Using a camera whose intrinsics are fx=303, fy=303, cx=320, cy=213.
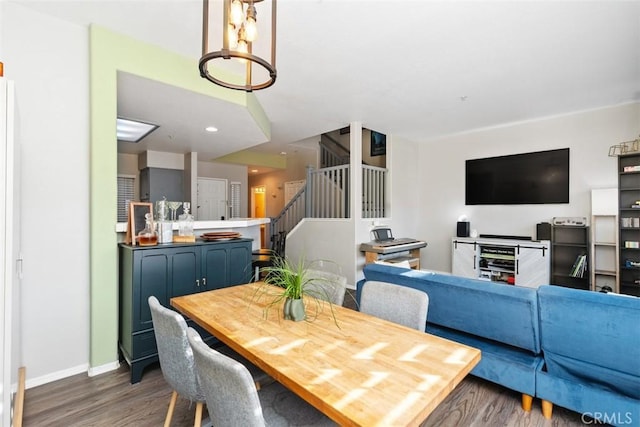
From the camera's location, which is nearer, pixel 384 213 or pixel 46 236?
pixel 46 236

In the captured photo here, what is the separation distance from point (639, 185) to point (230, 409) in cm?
539

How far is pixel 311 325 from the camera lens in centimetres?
154

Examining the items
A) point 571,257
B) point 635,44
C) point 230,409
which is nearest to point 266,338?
point 230,409

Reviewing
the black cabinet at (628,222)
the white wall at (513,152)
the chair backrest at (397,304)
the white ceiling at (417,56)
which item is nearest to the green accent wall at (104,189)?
the white ceiling at (417,56)

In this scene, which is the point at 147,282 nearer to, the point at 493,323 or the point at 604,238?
the point at 493,323

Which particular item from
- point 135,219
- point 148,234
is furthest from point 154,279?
point 135,219

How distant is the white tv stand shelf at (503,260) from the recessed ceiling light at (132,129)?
5.24 m

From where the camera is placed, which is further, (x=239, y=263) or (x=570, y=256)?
(x=570, y=256)

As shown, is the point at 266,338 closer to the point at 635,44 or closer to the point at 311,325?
the point at 311,325

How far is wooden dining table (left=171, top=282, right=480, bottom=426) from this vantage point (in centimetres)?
92

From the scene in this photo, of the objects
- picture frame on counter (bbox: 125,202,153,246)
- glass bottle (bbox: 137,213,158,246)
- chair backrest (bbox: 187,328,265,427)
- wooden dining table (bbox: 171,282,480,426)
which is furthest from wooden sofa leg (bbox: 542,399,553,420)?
picture frame on counter (bbox: 125,202,153,246)

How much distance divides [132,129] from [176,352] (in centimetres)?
404

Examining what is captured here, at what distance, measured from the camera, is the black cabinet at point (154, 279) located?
90.4 inches

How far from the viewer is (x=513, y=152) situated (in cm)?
515
